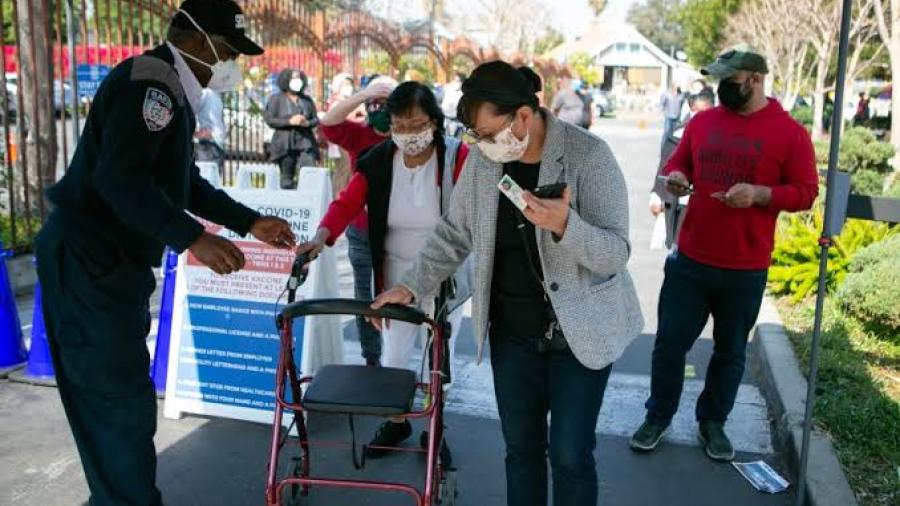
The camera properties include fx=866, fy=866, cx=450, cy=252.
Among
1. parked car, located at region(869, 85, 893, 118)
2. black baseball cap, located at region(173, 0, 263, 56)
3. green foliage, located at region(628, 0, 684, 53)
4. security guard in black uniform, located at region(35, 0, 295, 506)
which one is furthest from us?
green foliage, located at region(628, 0, 684, 53)

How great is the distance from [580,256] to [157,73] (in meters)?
1.54

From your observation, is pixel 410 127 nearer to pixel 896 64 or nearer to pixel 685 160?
pixel 685 160

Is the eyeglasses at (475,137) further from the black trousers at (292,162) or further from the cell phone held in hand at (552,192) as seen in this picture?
the black trousers at (292,162)

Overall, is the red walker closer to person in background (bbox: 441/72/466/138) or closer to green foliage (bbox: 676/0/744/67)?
person in background (bbox: 441/72/466/138)

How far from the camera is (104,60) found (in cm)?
905

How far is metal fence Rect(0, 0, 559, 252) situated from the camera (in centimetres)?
754

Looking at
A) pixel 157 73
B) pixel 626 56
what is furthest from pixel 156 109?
pixel 626 56

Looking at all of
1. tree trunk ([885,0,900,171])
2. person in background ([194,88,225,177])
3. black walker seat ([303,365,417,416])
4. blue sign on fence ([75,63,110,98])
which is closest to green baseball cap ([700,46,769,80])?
black walker seat ([303,365,417,416])

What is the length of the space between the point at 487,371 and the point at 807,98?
153 feet

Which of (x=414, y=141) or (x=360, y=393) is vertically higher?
(x=414, y=141)

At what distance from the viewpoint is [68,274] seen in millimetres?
3033

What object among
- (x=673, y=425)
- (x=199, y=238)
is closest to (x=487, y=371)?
(x=673, y=425)

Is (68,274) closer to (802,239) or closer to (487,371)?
(487,371)

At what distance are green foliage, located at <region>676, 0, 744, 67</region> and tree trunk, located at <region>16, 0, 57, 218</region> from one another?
134 feet
